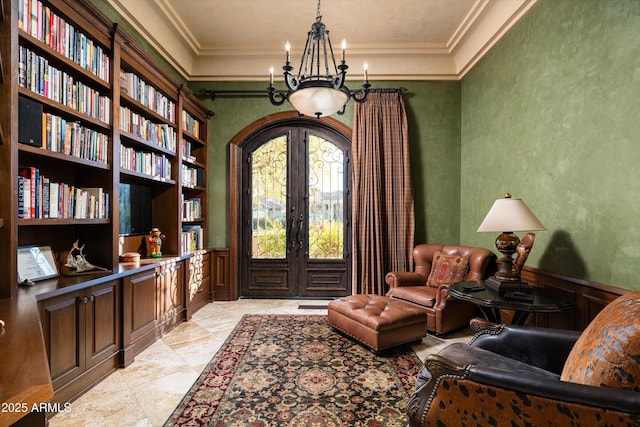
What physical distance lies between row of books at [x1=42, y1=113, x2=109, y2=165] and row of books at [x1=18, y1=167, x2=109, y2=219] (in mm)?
213

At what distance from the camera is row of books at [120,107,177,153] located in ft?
10.0

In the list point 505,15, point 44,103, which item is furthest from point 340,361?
point 505,15

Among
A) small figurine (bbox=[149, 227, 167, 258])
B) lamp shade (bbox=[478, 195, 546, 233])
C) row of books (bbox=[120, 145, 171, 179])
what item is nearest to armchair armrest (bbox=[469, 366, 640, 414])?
lamp shade (bbox=[478, 195, 546, 233])

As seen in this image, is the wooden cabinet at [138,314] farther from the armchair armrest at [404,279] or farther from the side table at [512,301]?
the side table at [512,301]

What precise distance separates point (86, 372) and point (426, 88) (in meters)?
4.95

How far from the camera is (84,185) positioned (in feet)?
8.96

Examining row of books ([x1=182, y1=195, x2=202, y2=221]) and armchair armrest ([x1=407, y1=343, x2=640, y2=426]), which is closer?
armchair armrest ([x1=407, y1=343, x2=640, y2=426])

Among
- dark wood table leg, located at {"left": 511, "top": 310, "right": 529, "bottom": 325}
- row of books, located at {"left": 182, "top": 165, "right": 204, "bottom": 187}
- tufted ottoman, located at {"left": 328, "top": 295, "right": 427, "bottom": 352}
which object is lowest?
tufted ottoman, located at {"left": 328, "top": 295, "right": 427, "bottom": 352}

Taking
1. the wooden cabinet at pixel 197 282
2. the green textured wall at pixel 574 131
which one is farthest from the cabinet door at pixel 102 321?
the green textured wall at pixel 574 131

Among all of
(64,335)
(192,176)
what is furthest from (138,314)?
(192,176)

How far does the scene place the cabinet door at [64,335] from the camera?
6.66 feet

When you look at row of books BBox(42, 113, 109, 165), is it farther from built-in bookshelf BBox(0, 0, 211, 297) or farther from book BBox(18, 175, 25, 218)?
book BBox(18, 175, 25, 218)

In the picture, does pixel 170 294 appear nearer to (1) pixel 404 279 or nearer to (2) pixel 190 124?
(2) pixel 190 124

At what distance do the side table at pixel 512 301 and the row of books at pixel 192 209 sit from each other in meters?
3.25
